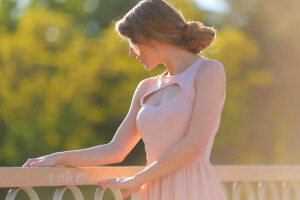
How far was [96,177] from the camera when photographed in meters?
2.38

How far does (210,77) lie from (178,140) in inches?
10.2

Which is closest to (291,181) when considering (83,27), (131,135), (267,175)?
(267,175)

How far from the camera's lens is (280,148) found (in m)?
24.4

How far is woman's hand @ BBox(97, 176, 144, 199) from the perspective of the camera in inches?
88.3

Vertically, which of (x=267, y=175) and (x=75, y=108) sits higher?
(x=267, y=175)

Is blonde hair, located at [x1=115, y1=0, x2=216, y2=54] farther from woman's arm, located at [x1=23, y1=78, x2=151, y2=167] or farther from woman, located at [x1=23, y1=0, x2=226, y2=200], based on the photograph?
woman's arm, located at [x1=23, y1=78, x2=151, y2=167]

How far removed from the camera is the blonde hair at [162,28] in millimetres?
2275

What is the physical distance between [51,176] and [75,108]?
22.8 meters

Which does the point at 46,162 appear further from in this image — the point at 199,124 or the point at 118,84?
the point at 118,84

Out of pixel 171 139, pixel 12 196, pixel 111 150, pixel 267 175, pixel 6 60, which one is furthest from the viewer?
pixel 6 60

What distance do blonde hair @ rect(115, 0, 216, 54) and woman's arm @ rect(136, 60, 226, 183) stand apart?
142mm

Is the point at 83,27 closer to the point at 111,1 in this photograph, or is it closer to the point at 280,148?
the point at 111,1

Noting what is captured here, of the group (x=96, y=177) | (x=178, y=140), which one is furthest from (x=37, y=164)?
(x=178, y=140)

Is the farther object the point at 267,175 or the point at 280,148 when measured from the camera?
the point at 280,148
